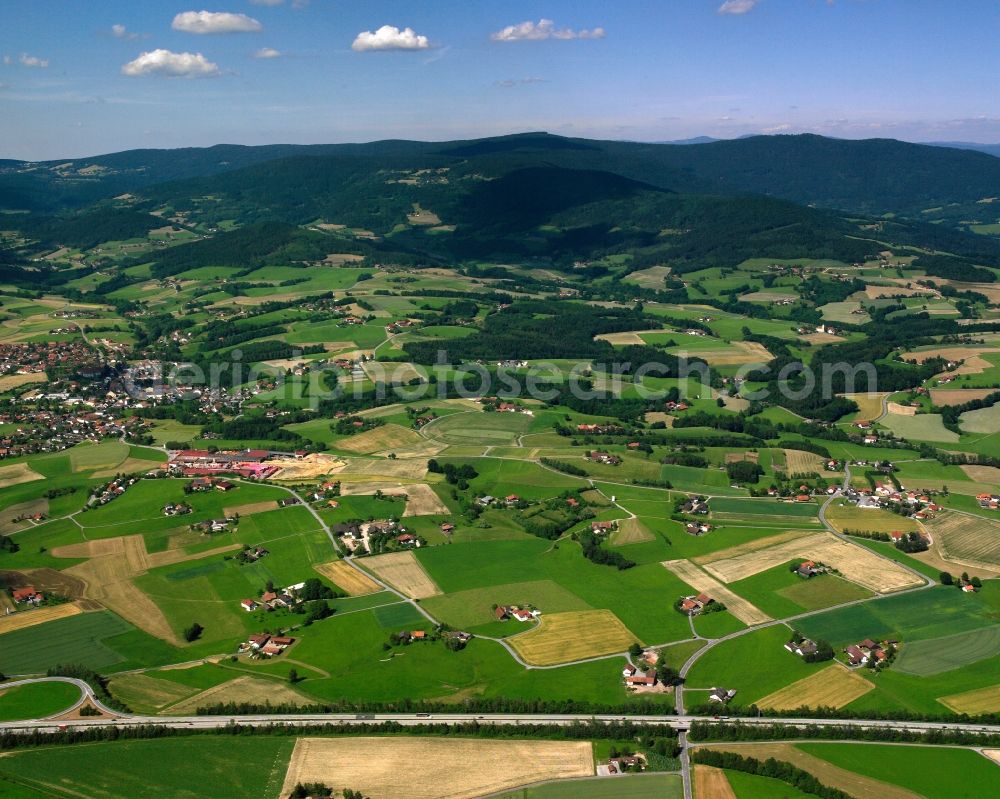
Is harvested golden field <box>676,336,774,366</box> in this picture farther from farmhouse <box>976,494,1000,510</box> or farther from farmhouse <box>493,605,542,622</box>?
farmhouse <box>493,605,542,622</box>

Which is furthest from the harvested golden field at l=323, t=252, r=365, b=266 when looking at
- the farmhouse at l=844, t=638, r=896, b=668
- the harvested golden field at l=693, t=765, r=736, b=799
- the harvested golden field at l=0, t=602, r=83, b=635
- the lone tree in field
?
the harvested golden field at l=693, t=765, r=736, b=799

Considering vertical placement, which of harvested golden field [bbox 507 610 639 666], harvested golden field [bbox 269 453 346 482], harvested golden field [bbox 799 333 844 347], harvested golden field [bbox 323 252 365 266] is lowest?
harvested golden field [bbox 507 610 639 666]

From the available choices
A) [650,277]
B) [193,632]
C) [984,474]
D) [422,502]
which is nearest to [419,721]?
[193,632]

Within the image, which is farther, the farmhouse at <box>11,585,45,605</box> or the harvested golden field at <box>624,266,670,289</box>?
the harvested golden field at <box>624,266,670,289</box>

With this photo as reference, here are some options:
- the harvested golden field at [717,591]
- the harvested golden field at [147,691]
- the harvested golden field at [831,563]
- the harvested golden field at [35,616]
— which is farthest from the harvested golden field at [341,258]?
the harvested golden field at [147,691]

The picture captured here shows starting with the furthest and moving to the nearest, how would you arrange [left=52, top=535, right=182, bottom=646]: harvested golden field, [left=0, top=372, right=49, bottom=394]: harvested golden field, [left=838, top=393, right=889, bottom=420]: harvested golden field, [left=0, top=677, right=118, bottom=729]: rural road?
[left=0, top=372, right=49, bottom=394]: harvested golden field
[left=838, top=393, right=889, bottom=420]: harvested golden field
[left=52, top=535, right=182, bottom=646]: harvested golden field
[left=0, top=677, right=118, bottom=729]: rural road

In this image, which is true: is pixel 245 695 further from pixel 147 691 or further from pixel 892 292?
pixel 892 292
